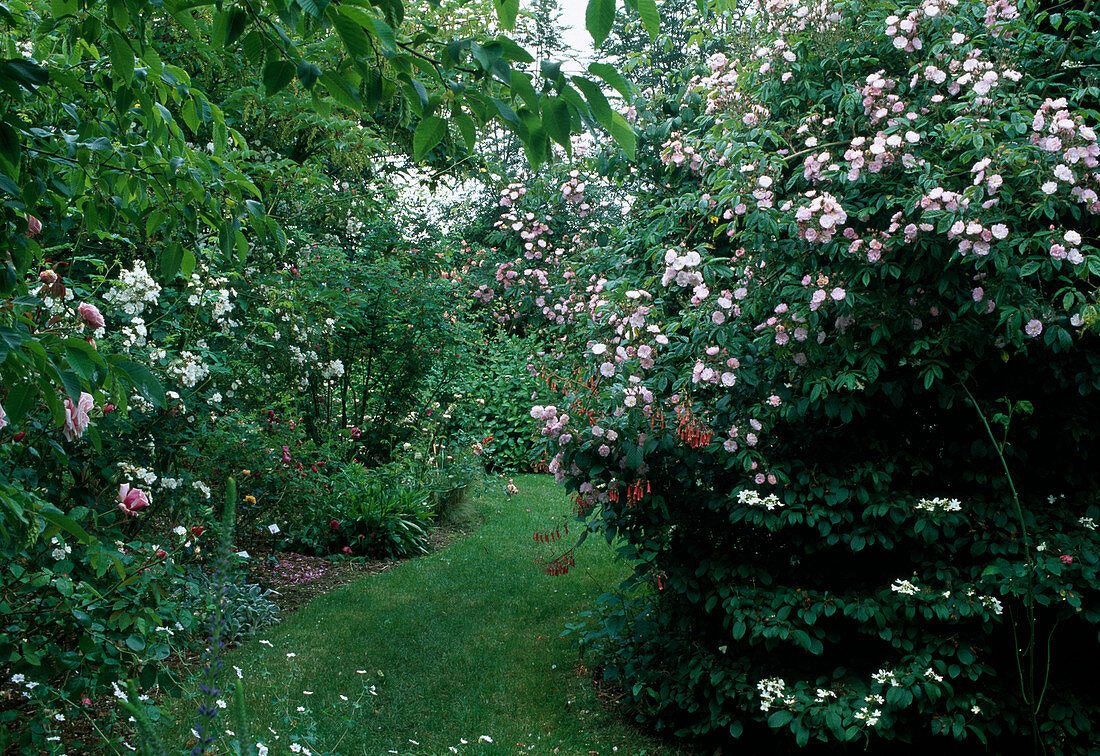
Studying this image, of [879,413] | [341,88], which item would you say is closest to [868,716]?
[879,413]

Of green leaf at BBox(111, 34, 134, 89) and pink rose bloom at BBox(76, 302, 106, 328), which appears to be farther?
pink rose bloom at BBox(76, 302, 106, 328)

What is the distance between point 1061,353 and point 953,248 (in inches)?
24.2

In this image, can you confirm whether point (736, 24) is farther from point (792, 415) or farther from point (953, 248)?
point (792, 415)

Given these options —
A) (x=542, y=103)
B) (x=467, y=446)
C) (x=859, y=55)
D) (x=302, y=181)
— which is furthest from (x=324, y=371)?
(x=542, y=103)

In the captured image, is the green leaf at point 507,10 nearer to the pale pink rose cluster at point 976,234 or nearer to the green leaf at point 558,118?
the green leaf at point 558,118

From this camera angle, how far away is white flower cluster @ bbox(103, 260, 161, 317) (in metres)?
2.80

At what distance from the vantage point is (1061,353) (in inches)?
108

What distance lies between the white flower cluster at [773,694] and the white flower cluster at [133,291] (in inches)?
107

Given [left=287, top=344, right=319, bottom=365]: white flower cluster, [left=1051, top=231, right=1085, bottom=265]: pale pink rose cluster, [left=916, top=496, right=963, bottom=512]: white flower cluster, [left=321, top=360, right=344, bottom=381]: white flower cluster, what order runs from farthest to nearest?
[left=321, top=360, right=344, bottom=381]: white flower cluster → [left=287, top=344, right=319, bottom=365]: white flower cluster → [left=916, top=496, right=963, bottom=512]: white flower cluster → [left=1051, top=231, right=1085, bottom=265]: pale pink rose cluster

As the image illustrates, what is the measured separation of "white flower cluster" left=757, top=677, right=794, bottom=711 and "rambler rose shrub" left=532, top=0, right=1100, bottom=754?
20 mm

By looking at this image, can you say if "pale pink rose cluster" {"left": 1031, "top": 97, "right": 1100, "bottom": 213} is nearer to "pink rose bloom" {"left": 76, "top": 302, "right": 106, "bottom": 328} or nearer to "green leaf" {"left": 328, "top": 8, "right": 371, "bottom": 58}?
"green leaf" {"left": 328, "top": 8, "right": 371, "bottom": 58}

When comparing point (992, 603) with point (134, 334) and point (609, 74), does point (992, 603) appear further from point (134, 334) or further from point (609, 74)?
point (134, 334)

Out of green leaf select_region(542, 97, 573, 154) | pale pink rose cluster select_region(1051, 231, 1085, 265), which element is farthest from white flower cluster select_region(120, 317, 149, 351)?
pale pink rose cluster select_region(1051, 231, 1085, 265)

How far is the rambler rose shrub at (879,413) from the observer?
2566mm
